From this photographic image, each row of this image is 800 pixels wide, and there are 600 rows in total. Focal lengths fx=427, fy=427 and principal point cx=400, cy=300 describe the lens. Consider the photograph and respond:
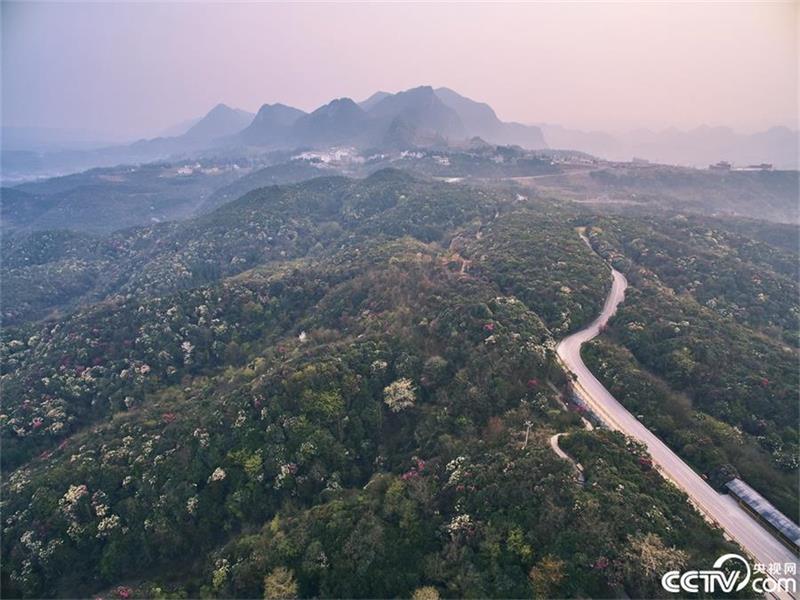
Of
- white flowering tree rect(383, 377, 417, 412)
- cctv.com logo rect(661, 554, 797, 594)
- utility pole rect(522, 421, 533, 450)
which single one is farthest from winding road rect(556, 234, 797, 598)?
white flowering tree rect(383, 377, 417, 412)

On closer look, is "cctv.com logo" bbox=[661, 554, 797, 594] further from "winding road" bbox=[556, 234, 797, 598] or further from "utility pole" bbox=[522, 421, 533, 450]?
"utility pole" bbox=[522, 421, 533, 450]

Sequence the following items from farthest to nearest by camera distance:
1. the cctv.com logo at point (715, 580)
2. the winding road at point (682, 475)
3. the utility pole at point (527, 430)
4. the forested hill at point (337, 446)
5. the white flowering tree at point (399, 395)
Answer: the white flowering tree at point (399, 395), the utility pole at point (527, 430), the winding road at point (682, 475), the forested hill at point (337, 446), the cctv.com logo at point (715, 580)

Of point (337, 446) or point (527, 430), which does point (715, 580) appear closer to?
point (527, 430)

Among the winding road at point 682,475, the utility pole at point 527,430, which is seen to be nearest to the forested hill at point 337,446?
the utility pole at point 527,430

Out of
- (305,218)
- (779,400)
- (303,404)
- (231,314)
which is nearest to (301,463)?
(303,404)

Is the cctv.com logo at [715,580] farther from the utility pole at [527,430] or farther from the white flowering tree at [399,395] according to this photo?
the white flowering tree at [399,395]

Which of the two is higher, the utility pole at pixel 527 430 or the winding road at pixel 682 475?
the utility pole at pixel 527 430
